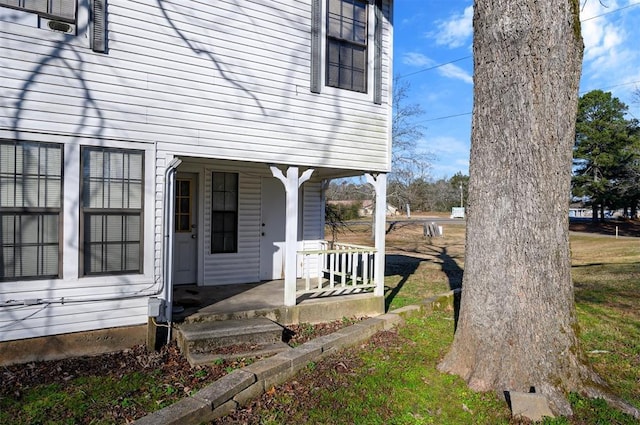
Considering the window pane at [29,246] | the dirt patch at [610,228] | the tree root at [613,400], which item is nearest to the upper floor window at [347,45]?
the window pane at [29,246]

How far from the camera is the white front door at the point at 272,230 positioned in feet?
26.2

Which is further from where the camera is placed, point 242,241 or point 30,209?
point 242,241

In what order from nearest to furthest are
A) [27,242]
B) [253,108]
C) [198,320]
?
[27,242]
[198,320]
[253,108]

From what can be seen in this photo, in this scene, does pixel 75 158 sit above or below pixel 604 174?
below

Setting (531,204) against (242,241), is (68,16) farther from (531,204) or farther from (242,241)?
(531,204)

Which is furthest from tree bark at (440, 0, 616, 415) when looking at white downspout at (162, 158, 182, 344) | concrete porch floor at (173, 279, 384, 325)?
white downspout at (162, 158, 182, 344)

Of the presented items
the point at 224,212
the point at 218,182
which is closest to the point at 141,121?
the point at 218,182

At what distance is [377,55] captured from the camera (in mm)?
6676

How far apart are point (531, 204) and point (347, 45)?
4.07 m

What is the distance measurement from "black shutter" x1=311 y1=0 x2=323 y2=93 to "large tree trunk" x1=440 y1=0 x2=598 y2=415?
9.17 ft

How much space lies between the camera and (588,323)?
6.00 m

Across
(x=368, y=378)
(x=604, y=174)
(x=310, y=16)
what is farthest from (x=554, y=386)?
(x=604, y=174)

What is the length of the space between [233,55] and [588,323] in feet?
20.8

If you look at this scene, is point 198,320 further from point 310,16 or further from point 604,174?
point 604,174
